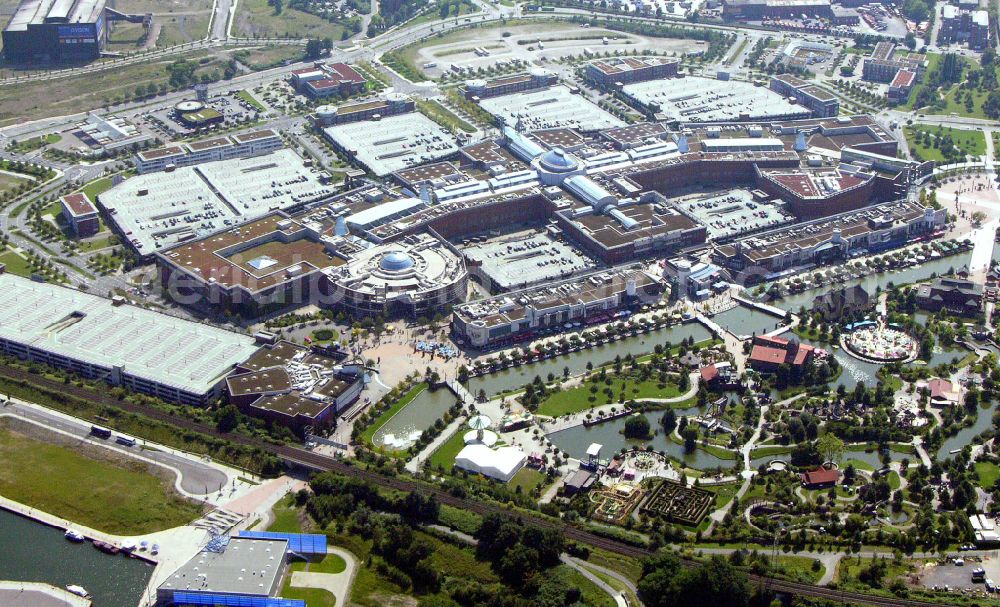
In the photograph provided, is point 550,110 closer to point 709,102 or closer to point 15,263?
point 709,102

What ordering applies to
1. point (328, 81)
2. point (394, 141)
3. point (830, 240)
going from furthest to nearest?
point (328, 81) < point (394, 141) < point (830, 240)

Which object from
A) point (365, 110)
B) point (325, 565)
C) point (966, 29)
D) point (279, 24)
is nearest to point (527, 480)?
point (325, 565)

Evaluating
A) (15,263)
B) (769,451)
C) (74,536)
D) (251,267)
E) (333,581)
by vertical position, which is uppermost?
(769,451)

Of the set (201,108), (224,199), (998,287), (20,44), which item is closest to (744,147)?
(998,287)

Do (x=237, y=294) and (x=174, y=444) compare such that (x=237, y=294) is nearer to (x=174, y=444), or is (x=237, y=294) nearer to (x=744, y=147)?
(x=174, y=444)

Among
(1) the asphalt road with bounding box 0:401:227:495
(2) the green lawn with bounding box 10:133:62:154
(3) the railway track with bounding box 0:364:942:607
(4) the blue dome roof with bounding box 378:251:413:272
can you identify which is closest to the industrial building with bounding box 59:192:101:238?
(2) the green lawn with bounding box 10:133:62:154

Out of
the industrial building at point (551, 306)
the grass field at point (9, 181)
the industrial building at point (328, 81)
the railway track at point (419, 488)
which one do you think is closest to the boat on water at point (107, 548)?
the railway track at point (419, 488)

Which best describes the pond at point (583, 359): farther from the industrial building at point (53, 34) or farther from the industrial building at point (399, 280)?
the industrial building at point (53, 34)
